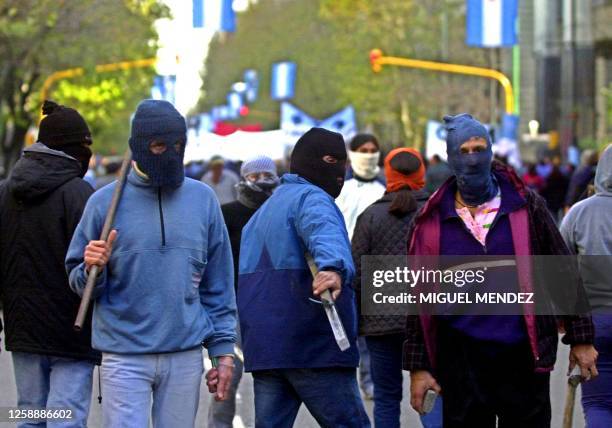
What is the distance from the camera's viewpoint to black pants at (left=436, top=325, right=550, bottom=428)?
6.22 meters

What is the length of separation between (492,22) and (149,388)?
25.9 meters

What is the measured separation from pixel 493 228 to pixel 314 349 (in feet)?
2.87

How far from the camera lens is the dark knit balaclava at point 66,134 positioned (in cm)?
725

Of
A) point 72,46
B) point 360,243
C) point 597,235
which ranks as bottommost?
point 597,235

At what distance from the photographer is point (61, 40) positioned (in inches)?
1236

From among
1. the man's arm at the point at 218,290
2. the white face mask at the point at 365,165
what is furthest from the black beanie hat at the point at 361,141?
the man's arm at the point at 218,290

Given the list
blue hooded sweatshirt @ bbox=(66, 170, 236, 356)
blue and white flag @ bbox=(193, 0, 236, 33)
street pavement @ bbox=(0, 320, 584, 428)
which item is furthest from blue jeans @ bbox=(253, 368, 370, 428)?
blue and white flag @ bbox=(193, 0, 236, 33)

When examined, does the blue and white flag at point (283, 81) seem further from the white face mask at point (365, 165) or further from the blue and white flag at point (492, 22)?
the white face mask at point (365, 165)

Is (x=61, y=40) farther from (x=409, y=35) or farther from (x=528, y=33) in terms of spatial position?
(x=528, y=33)

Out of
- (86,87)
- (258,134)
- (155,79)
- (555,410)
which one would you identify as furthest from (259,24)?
(555,410)

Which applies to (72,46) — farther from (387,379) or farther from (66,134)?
(66,134)

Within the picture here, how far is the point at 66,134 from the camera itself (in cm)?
726

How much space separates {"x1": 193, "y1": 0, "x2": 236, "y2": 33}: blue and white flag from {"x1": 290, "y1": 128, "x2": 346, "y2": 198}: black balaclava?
57.9 feet

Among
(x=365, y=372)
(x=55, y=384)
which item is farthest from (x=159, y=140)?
(x=365, y=372)
